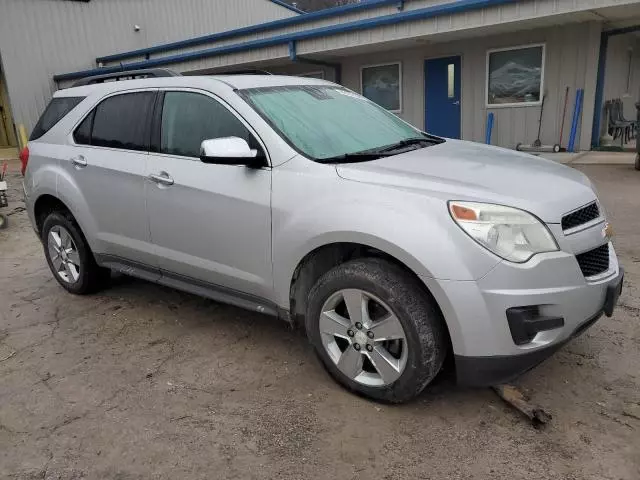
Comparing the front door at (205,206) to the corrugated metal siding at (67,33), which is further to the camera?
the corrugated metal siding at (67,33)

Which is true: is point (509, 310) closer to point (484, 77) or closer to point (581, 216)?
point (581, 216)

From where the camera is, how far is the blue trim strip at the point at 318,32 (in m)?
10.2

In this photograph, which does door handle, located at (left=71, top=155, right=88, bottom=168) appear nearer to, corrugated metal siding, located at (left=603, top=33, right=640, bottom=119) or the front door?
the front door

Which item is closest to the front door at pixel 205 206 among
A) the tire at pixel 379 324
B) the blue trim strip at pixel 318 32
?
the tire at pixel 379 324

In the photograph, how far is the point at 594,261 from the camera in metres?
2.67

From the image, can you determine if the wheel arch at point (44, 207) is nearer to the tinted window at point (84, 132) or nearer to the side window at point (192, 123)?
the tinted window at point (84, 132)

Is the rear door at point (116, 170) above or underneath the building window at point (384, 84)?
underneath

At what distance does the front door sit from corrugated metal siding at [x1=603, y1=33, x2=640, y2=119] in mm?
11143

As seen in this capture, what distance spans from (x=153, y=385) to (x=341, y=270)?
1365 mm

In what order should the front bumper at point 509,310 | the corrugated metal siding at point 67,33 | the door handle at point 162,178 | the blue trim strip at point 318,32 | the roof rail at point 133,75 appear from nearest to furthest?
the front bumper at point 509,310 → the door handle at point 162,178 → the roof rail at point 133,75 → the blue trim strip at point 318,32 → the corrugated metal siding at point 67,33

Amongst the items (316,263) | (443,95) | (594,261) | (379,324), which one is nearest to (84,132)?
(316,263)

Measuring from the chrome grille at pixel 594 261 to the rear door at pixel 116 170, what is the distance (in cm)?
274

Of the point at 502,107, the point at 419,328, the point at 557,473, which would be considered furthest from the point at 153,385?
the point at 502,107

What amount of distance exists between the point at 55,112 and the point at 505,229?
3888 millimetres
